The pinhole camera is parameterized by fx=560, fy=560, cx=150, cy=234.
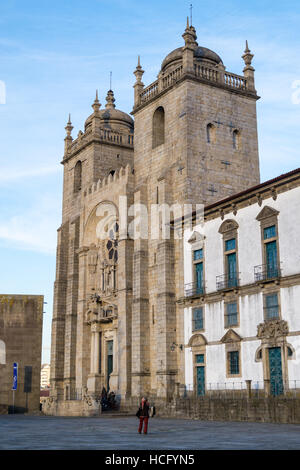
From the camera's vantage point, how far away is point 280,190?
2717 centimetres

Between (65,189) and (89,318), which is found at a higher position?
(65,189)

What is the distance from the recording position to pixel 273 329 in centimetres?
2620

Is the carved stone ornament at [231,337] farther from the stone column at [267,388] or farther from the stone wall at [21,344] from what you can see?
the stone wall at [21,344]

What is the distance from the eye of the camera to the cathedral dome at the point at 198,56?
4062cm

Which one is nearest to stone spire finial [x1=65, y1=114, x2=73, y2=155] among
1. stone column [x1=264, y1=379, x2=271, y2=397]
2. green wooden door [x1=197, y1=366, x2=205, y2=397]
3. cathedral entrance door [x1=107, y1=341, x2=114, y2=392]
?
cathedral entrance door [x1=107, y1=341, x2=114, y2=392]

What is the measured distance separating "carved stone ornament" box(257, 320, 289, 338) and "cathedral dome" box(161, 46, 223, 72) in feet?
70.5

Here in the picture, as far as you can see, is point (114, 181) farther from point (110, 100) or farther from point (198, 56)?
point (110, 100)

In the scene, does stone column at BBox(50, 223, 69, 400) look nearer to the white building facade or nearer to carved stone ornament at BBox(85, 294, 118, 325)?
carved stone ornament at BBox(85, 294, 118, 325)

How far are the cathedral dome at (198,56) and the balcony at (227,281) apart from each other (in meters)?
17.7

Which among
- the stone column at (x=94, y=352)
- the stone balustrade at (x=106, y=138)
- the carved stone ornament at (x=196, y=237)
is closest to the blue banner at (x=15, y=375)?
the stone column at (x=94, y=352)
